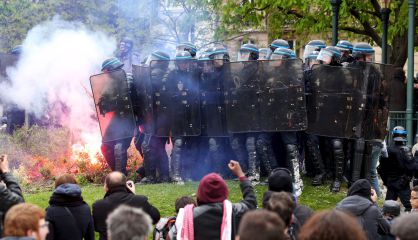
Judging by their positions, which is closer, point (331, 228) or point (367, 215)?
point (331, 228)

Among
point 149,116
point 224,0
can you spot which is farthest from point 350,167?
point 224,0

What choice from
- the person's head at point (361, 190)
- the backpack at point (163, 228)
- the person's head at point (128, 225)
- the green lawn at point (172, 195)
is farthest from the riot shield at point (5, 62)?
the person's head at point (128, 225)

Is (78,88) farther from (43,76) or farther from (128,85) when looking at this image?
(128,85)

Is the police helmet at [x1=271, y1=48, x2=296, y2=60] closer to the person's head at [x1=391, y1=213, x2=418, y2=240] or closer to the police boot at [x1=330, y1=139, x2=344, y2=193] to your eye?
the police boot at [x1=330, y1=139, x2=344, y2=193]

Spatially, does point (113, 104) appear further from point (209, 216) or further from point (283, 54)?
point (209, 216)

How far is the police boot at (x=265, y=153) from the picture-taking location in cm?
1226

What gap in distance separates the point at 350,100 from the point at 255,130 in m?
1.45

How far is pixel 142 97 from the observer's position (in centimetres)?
1291

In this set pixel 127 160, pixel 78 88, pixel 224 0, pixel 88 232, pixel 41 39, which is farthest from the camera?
pixel 224 0

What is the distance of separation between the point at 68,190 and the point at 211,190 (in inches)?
56.2

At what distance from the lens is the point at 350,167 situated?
1210cm

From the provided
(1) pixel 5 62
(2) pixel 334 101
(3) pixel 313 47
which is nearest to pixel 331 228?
(2) pixel 334 101

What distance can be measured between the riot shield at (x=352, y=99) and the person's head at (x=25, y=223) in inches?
275

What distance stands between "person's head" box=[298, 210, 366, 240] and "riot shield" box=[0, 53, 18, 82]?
1334 centimetres
